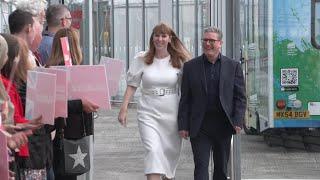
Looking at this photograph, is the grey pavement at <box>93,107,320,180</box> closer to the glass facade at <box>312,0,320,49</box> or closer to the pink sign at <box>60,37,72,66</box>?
the glass facade at <box>312,0,320,49</box>

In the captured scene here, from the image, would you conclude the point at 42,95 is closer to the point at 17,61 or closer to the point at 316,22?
the point at 17,61

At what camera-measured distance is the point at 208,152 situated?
6.59m

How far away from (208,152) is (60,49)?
175 centimetres

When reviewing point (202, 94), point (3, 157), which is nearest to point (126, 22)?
point (202, 94)

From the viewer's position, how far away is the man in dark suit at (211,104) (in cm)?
647

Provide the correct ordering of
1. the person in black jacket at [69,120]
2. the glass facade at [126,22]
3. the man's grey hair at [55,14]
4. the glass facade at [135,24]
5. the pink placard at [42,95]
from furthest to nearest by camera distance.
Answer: the glass facade at [135,24]
the glass facade at [126,22]
the man's grey hair at [55,14]
the person in black jacket at [69,120]
the pink placard at [42,95]

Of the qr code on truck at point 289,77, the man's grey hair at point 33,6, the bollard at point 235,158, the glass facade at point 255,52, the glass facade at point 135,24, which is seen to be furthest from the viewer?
the glass facade at point 255,52

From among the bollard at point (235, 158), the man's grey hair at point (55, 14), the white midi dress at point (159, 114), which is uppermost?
the man's grey hair at point (55, 14)

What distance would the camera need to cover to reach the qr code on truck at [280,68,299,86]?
34.4 feet

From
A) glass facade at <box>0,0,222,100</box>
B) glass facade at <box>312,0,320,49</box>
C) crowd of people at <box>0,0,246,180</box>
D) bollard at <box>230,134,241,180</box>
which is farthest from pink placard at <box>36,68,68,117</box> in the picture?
glass facade at <box>312,0,320,49</box>

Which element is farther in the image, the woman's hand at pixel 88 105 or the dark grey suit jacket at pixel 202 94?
the dark grey suit jacket at pixel 202 94

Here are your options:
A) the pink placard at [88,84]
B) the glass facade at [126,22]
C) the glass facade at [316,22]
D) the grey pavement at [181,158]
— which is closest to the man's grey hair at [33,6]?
the pink placard at [88,84]

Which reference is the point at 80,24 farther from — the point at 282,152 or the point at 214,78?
the point at 282,152

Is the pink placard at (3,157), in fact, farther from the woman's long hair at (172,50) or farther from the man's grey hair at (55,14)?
the woman's long hair at (172,50)
